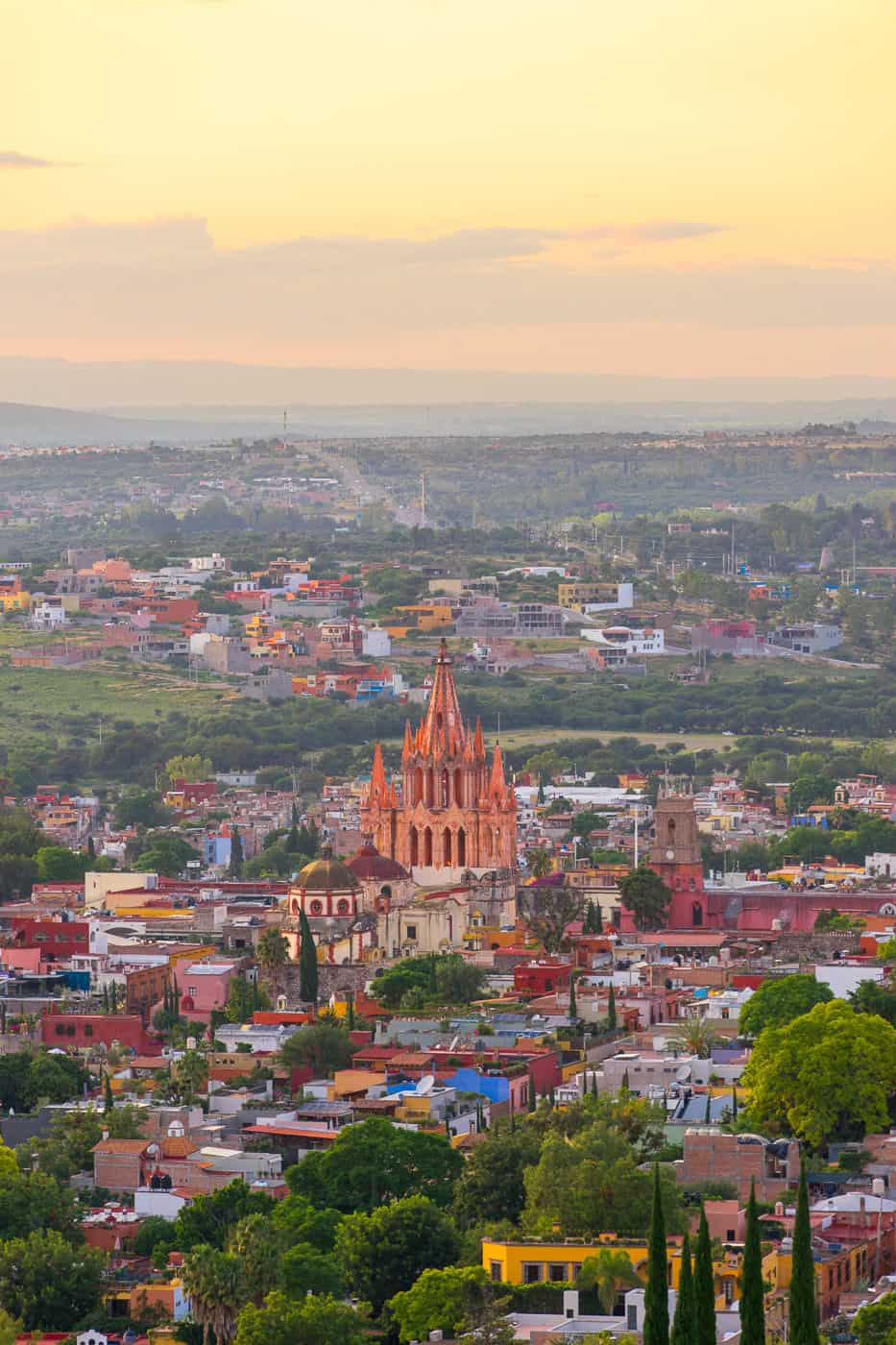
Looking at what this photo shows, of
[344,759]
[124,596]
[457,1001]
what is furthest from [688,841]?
[124,596]

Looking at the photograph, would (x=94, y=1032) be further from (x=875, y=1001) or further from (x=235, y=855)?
(x=235, y=855)

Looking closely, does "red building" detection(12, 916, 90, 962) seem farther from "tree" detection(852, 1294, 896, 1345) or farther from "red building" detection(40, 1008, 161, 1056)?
"tree" detection(852, 1294, 896, 1345)

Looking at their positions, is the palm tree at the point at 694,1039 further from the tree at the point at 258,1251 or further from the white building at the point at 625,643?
the white building at the point at 625,643

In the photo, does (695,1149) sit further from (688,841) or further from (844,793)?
(844,793)

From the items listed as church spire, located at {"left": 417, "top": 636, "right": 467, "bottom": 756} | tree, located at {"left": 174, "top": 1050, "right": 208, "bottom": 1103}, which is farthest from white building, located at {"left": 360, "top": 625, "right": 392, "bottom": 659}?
tree, located at {"left": 174, "top": 1050, "right": 208, "bottom": 1103}

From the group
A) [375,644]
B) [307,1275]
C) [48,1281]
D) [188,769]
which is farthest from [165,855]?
[375,644]
